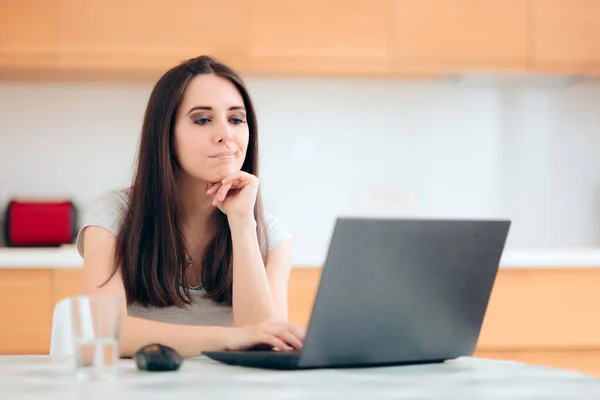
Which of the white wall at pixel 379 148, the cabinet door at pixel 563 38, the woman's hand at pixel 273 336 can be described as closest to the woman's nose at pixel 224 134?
the woman's hand at pixel 273 336

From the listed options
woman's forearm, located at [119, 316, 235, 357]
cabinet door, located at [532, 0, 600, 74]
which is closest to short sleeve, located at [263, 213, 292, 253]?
woman's forearm, located at [119, 316, 235, 357]

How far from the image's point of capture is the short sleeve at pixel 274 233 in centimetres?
218

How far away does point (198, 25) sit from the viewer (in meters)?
3.51

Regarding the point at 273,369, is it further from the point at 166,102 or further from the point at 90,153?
the point at 90,153

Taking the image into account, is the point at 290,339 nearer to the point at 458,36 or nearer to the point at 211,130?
the point at 211,130

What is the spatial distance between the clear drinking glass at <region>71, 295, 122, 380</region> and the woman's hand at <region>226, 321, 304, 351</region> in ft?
1.01

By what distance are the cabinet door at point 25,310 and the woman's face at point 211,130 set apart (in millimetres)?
1218

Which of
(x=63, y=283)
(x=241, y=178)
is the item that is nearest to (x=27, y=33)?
(x=63, y=283)

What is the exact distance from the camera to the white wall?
3740 mm

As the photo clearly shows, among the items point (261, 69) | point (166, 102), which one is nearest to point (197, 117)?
point (166, 102)

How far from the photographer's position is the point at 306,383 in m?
1.16

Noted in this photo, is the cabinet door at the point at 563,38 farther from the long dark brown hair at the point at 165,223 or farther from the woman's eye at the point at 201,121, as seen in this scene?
the woman's eye at the point at 201,121

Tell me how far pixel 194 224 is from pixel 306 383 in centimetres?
104

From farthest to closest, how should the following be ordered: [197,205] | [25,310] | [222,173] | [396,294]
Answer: [25,310] → [197,205] → [222,173] → [396,294]
